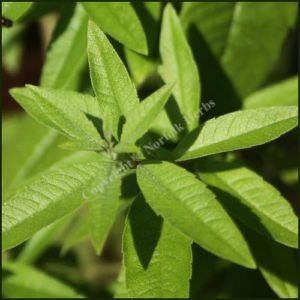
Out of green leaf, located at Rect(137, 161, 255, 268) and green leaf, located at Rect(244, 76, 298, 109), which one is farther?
green leaf, located at Rect(244, 76, 298, 109)

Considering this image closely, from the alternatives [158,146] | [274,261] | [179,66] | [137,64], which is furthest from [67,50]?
[274,261]

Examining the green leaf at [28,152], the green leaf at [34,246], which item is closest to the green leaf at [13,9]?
the green leaf at [28,152]

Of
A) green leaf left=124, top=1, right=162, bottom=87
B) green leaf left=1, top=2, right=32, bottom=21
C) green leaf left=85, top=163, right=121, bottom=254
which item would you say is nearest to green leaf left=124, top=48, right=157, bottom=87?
green leaf left=124, top=1, right=162, bottom=87

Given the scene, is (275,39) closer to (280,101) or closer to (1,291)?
(280,101)

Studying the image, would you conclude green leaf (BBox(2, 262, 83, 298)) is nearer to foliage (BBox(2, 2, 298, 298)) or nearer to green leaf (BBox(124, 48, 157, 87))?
foliage (BBox(2, 2, 298, 298))

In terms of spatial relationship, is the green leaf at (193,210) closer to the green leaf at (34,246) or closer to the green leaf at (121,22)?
the green leaf at (121,22)

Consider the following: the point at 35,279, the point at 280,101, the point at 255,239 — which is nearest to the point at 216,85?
the point at 280,101
